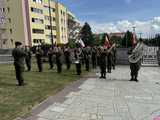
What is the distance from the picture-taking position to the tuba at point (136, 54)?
14.1 meters

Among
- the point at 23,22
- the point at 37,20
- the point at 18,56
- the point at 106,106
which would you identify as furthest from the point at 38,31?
the point at 106,106

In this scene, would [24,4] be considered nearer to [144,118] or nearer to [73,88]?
[73,88]

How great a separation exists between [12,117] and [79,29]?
10585 cm

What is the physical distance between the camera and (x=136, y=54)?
555 inches

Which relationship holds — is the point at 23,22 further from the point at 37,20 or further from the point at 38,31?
the point at 38,31

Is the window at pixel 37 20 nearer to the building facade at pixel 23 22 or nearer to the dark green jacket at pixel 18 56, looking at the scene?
the building facade at pixel 23 22

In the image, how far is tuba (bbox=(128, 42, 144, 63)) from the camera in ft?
46.2

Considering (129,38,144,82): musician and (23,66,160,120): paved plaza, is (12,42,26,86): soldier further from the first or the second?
(129,38,144,82): musician

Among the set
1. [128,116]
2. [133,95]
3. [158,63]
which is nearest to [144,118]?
[128,116]

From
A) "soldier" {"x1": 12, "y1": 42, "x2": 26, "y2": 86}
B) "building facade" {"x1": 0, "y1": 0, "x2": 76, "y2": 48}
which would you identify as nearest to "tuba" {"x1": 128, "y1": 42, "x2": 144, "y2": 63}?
"soldier" {"x1": 12, "y1": 42, "x2": 26, "y2": 86}

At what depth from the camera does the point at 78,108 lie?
7.93 metres

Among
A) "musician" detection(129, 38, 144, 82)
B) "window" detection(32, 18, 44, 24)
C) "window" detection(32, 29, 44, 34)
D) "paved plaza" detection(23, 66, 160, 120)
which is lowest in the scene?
"paved plaza" detection(23, 66, 160, 120)

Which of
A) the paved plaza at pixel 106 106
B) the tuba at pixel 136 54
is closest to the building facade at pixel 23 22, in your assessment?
the tuba at pixel 136 54

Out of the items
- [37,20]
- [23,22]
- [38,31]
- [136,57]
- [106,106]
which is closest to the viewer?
[106,106]
